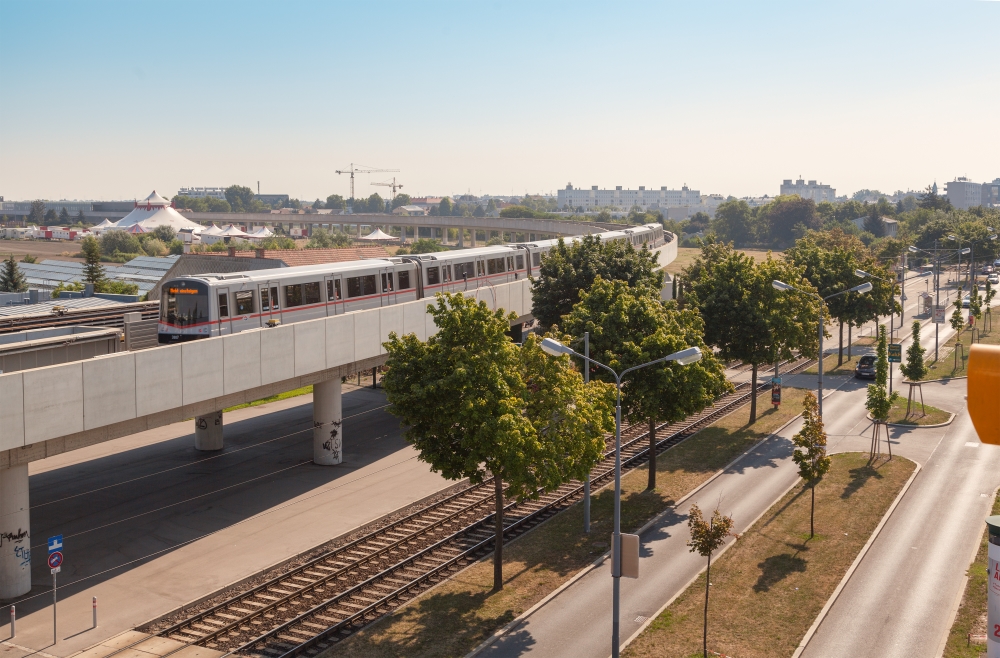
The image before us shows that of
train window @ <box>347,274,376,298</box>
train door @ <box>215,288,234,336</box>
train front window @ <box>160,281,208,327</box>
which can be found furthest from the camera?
train window @ <box>347,274,376,298</box>

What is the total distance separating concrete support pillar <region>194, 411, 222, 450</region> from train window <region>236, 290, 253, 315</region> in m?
6.93

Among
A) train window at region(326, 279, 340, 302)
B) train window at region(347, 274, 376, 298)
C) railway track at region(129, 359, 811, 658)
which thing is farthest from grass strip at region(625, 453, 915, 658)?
train window at region(347, 274, 376, 298)

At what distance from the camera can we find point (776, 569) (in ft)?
90.7

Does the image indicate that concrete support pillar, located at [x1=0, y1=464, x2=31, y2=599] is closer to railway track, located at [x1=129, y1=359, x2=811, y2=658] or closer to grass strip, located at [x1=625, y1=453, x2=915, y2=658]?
railway track, located at [x1=129, y1=359, x2=811, y2=658]

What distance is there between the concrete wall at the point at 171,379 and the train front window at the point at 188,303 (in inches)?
129

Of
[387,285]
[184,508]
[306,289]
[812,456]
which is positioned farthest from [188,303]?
[812,456]

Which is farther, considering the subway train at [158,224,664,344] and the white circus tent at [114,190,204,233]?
the white circus tent at [114,190,204,233]

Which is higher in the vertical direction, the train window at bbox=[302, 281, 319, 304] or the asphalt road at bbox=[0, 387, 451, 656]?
the train window at bbox=[302, 281, 319, 304]

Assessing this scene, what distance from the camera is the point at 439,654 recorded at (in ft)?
72.9

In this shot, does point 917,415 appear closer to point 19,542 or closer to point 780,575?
point 780,575

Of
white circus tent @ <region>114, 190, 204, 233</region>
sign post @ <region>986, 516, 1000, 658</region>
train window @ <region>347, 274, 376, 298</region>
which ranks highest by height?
white circus tent @ <region>114, 190, 204, 233</region>

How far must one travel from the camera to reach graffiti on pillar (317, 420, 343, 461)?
39.8 metres

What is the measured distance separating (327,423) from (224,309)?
7.45 metres

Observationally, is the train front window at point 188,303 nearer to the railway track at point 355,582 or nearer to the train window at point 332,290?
the train window at point 332,290
